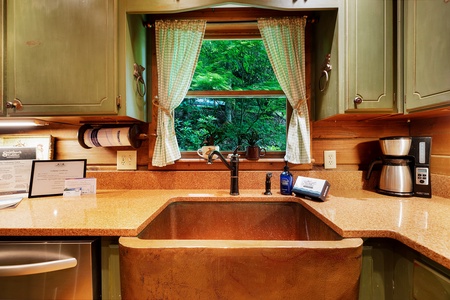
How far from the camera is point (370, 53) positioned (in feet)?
3.72

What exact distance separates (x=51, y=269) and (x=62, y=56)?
101 centimetres

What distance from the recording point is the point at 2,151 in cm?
132

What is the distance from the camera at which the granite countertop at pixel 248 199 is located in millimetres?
733

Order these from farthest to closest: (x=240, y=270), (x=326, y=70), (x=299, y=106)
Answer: (x=299, y=106) < (x=326, y=70) < (x=240, y=270)

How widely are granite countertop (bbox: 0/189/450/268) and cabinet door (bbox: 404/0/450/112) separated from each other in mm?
490

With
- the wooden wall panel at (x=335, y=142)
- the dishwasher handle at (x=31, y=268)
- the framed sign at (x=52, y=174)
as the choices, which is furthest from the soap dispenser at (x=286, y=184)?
the framed sign at (x=52, y=174)

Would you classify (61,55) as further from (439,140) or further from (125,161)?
(439,140)

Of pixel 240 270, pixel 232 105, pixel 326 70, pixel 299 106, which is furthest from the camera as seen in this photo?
pixel 232 105

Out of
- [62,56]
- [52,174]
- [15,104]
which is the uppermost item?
[62,56]

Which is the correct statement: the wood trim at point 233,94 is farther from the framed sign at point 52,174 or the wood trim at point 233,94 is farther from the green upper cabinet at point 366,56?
the framed sign at point 52,174

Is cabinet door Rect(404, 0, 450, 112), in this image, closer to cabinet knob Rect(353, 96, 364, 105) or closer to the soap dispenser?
cabinet knob Rect(353, 96, 364, 105)

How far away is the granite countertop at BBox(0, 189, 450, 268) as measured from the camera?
2.40 ft

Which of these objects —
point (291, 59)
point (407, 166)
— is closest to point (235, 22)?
point (291, 59)

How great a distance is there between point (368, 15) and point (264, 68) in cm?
65
